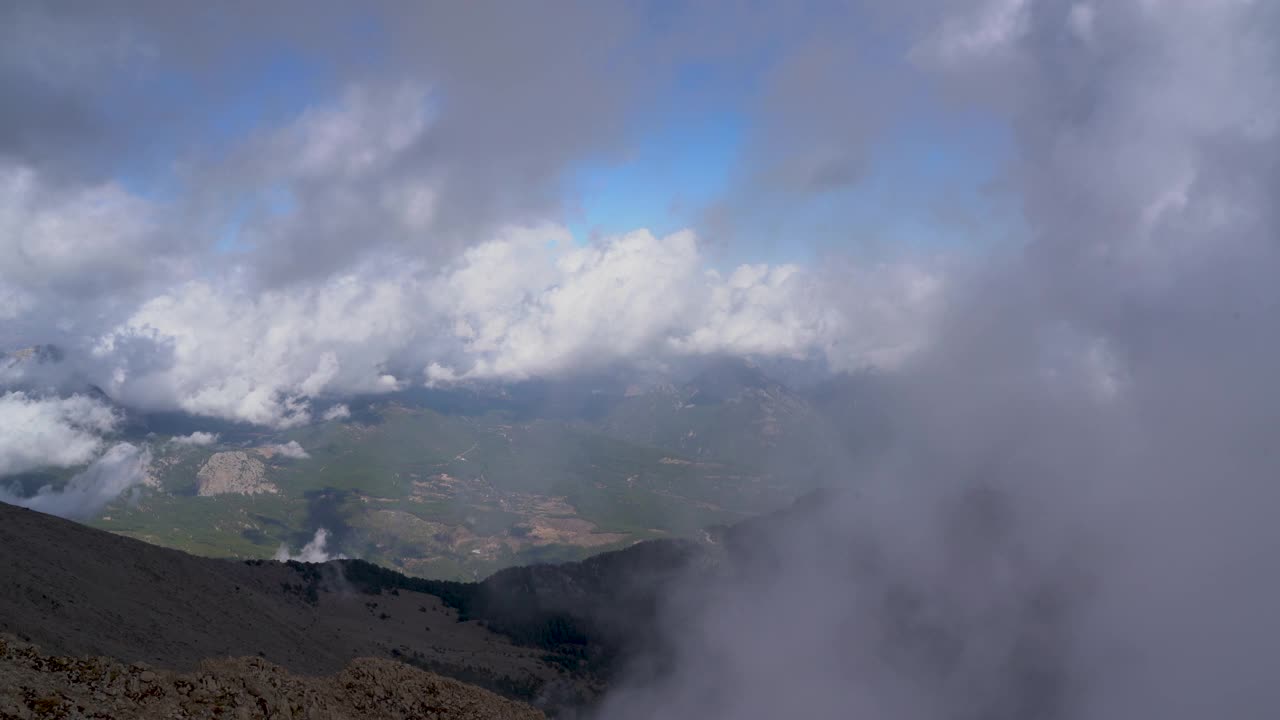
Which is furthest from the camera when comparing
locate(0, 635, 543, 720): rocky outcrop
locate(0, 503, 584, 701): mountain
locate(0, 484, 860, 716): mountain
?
locate(0, 503, 584, 701): mountain

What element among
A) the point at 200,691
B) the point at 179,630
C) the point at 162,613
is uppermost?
the point at 200,691

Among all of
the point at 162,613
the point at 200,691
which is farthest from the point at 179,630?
the point at 200,691

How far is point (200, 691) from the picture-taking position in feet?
100.0

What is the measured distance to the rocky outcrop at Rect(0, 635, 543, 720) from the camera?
25.8m

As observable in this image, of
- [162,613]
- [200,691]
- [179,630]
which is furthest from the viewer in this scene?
[162,613]

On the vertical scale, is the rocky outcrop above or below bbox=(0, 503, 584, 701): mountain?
above

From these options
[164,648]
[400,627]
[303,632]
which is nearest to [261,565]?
[400,627]

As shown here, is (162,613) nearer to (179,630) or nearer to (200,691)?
(179,630)

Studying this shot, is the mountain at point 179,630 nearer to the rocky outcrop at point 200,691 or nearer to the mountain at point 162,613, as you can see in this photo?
the rocky outcrop at point 200,691

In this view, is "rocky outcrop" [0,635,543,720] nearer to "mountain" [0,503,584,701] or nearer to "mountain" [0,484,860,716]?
"mountain" [0,484,860,716]

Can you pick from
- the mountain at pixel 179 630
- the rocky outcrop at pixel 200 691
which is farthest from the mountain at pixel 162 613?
the rocky outcrop at pixel 200 691

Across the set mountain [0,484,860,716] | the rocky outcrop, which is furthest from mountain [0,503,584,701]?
the rocky outcrop

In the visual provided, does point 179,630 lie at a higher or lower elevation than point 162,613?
lower

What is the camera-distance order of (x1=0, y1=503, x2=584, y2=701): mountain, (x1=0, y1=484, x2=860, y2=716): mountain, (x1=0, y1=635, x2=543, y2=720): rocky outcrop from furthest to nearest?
1. (x1=0, y1=503, x2=584, y2=701): mountain
2. (x1=0, y1=484, x2=860, y2=716): mountain
3. (x1=0, y1=635, x2=543, y2=720): rocky outcrop
